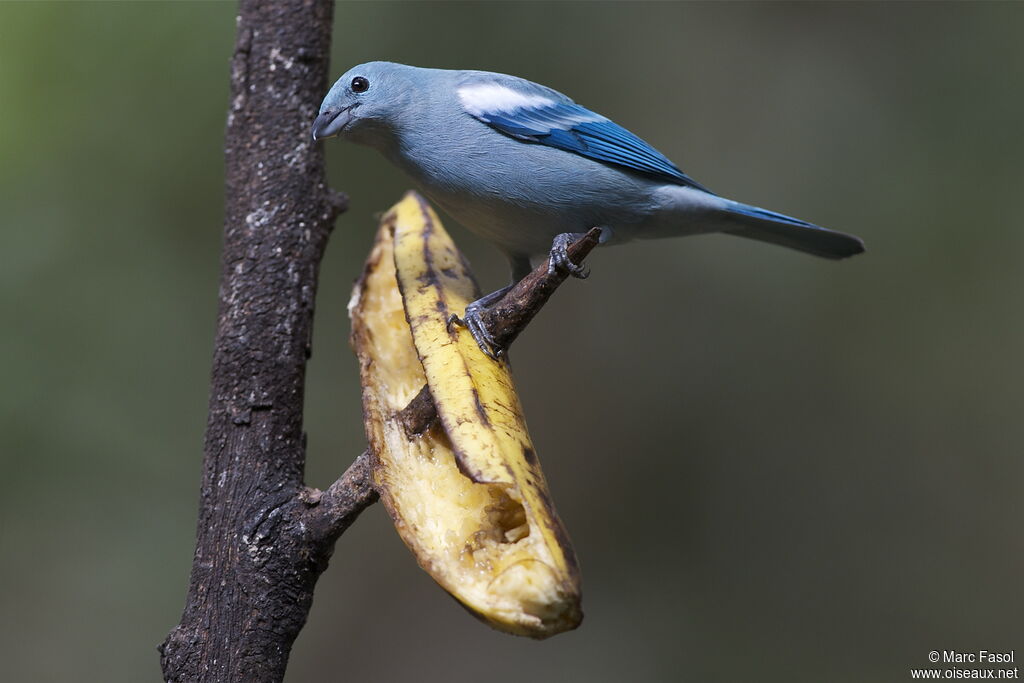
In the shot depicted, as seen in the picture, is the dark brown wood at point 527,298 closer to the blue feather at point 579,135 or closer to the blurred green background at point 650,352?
the blue feather at point 579,135

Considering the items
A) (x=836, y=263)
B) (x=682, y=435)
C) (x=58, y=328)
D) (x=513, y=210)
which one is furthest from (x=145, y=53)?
(x=836, y=263)

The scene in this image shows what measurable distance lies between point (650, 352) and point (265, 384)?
2427mm

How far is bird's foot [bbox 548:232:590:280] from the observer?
1741 millimetres

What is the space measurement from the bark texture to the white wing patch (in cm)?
45

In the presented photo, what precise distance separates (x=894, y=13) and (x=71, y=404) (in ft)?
13.8

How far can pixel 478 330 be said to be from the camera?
6.08 ft

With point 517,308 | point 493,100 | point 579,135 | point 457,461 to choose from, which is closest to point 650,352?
point 579,135

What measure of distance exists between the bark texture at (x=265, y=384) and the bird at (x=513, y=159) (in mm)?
211

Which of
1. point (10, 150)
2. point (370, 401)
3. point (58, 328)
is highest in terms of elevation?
point (10, 150)

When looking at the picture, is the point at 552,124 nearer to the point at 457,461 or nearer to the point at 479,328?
the point at 479,328

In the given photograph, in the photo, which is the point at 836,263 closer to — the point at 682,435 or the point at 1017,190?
the point at 1017,190

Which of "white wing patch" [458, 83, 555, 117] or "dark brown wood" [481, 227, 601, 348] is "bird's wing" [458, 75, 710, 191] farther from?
"dark brown wood" [481, 227, 601, 348]

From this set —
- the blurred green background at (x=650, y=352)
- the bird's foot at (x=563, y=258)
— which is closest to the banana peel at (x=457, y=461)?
the bird's foot at (x=563, y=258)

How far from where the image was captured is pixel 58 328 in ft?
11.4
